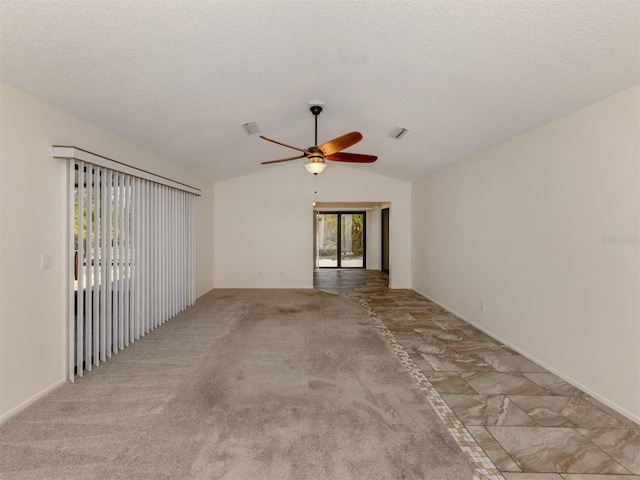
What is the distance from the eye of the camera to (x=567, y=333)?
280cm

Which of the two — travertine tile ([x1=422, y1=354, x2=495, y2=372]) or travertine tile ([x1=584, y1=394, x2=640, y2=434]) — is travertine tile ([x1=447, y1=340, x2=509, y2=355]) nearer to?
travertine tile ([x1=422, y1=354, x2=495, y2=372])

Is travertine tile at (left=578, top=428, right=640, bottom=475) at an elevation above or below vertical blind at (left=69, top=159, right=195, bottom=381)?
below

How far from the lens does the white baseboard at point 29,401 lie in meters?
2.18

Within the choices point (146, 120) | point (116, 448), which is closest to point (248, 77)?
point (146, 120)

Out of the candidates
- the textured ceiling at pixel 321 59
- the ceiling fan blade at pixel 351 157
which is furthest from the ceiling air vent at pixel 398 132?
the ceiling fan blade at pixel 351 157

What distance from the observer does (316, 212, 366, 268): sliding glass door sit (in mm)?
10844

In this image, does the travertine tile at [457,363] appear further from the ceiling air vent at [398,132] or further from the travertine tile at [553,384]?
the ceiling air vent at [398,132]

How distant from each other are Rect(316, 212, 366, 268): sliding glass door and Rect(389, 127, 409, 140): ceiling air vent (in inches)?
253

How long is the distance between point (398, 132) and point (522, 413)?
3.41 meters

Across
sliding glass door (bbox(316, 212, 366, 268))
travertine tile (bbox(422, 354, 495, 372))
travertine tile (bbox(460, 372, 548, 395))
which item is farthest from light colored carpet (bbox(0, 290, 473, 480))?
sliding glass door (bbox(316, 212, 366, 268))

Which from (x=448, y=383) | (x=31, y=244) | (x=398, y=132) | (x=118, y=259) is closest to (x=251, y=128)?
(x=398, y=132)

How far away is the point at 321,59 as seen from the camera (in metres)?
2.68

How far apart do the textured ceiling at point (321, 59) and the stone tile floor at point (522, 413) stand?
2466mm

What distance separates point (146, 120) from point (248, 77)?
4.35 feet
